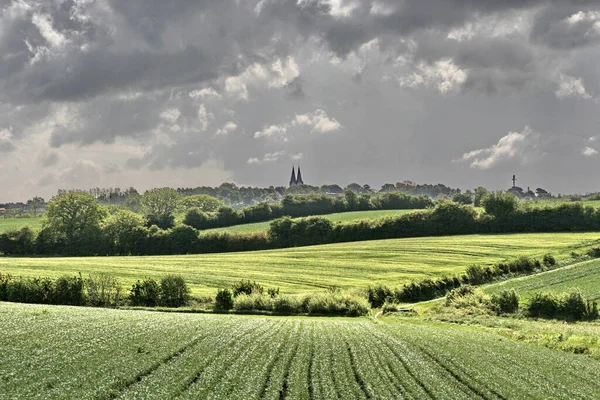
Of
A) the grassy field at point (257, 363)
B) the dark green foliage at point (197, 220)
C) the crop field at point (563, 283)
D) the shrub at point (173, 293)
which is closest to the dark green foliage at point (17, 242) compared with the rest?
the dark green foliage at point (197, 220)

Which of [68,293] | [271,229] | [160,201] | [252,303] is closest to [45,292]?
[68,293]

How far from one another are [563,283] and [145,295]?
1985 inches

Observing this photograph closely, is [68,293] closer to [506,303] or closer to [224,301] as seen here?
[224,301]

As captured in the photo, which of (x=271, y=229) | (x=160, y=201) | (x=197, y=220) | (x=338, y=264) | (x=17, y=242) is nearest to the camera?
(x=338, y=264)

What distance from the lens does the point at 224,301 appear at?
186 ft

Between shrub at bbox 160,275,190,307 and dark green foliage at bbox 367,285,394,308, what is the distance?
73.4 ft

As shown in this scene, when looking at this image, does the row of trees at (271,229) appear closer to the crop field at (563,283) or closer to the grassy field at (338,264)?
the grassy field at (338,264)

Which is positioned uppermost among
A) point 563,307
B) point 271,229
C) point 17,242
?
point 271,229

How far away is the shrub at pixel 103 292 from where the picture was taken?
56844 millimetres

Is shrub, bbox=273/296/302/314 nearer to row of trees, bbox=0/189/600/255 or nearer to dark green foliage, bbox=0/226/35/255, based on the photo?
row of trees, bbox=0/189/600/255

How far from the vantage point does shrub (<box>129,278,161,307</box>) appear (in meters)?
58.2

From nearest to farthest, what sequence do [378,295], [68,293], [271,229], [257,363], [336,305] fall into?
[257,363] < [336,305] < [68,293] < [378,295] < [271,229]

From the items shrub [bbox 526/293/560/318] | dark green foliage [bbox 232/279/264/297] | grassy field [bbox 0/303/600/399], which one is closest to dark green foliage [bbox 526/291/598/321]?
shrub [bbox 526/293/560/318]

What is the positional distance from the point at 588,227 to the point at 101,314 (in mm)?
120024
